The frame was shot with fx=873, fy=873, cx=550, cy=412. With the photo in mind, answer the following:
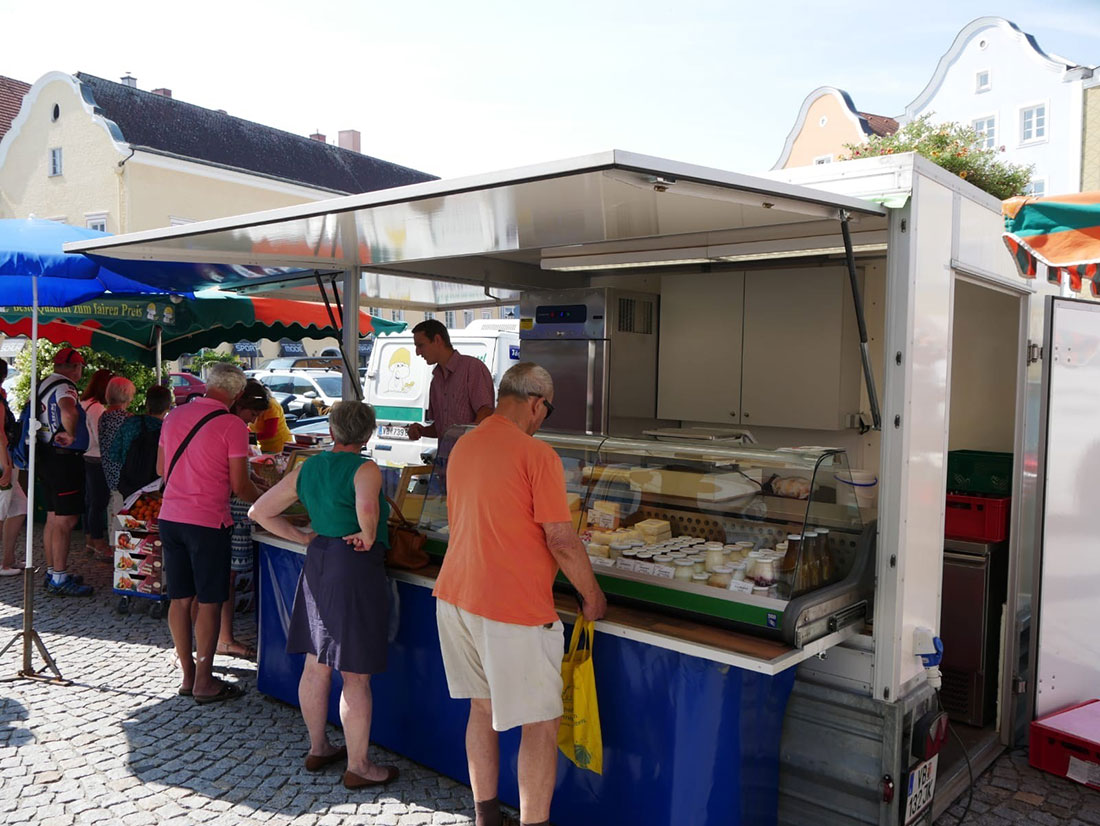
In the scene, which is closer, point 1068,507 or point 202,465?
point 1068,507

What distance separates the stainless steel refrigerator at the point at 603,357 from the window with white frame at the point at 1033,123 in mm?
24600

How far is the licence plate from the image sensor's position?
3.18 metres

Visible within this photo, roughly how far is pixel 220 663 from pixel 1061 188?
2637 centimetres

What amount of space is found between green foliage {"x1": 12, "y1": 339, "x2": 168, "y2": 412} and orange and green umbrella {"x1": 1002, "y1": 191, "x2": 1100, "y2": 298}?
9185mm

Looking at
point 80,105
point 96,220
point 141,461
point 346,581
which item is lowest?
point 346,581

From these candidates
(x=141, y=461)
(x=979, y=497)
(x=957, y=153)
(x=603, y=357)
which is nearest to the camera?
(x=979, y=497)

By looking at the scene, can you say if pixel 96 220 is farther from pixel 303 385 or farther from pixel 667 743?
pixel 667 743

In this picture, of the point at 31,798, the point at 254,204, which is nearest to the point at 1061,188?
the point at 254,204

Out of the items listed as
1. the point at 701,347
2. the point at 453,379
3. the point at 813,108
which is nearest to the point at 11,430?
the point at 453,379

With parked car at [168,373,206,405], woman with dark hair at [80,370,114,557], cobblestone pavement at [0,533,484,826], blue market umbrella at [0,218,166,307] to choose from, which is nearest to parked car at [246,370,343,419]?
parked car at [168,373,206,405]

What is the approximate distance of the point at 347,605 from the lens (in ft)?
11.9

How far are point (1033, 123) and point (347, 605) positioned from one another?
96.0ft

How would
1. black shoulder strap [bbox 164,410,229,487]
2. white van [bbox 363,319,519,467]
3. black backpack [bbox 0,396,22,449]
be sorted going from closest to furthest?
black shoulder strap [bbox 164,410,229,487], black backpack [bbox 0,396,22,449], white van [bbox 363,319,519,467]

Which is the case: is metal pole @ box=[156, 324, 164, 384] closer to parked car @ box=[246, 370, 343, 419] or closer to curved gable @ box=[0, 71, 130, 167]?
parked car @ box=[246, 370, 343, 419]
